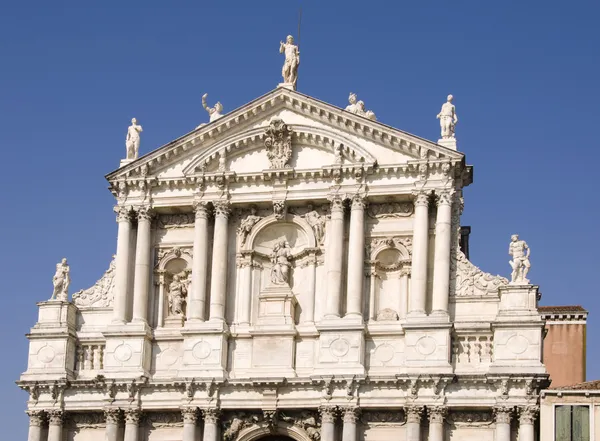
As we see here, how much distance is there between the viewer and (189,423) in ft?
119

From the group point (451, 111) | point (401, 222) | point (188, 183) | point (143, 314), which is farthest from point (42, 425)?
point (451, 111)

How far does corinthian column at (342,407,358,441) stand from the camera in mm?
35281

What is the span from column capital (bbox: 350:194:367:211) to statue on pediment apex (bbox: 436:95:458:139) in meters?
2.60

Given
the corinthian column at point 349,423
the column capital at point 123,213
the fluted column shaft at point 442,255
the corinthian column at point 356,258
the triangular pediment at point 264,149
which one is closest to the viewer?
the corinthian column at point 349,423

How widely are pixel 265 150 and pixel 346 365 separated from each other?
614 cm

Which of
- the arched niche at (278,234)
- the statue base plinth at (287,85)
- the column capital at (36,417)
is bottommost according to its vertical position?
the column capital at (36,417)

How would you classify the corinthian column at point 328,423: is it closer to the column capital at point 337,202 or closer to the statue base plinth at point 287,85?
the column capital at point 337,202

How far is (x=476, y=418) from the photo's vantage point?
116 ft

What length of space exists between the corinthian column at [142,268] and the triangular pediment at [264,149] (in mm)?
1138

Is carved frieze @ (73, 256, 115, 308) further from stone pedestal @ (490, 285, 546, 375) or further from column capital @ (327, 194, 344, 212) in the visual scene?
Answer: stone pedestal @ (490, 285, 546, 375)

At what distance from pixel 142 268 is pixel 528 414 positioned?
10332 millimetres

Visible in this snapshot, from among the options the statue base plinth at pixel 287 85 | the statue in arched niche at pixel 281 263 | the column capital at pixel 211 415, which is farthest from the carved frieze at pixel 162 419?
the statue base plinth at pixel 287 85

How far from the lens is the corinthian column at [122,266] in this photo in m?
37.8

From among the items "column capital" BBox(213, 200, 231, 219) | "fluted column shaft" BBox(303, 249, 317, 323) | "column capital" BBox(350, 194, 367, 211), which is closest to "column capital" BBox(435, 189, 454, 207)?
"column capital" BBox(350, 194, 367, 211)
